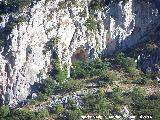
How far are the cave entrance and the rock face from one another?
11 centimetres

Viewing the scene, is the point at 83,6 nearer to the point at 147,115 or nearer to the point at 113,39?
the point at 113,39

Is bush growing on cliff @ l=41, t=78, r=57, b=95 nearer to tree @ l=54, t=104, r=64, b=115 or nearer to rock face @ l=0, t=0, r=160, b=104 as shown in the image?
rock face @ l=0, t=0, r=160, b=104

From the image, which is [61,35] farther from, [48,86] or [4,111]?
[4,111]

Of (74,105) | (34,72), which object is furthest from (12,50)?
(74,105)

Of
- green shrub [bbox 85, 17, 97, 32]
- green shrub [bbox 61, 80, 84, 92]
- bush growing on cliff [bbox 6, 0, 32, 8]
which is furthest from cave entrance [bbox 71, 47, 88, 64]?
bush growing on cliff [bbox 6, 0, 32, 8]

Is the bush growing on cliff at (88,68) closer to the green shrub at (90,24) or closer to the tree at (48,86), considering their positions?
the tree at (48,86)

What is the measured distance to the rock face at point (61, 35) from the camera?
2835 inches

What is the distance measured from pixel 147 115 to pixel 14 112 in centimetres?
1134

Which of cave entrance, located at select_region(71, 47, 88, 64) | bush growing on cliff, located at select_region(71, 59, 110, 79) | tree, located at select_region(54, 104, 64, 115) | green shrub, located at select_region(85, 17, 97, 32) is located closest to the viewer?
tree, located at select_region(54, 104, 64, 115)

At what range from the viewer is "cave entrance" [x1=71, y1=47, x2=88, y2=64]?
75.8 m

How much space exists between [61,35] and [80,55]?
3.16m

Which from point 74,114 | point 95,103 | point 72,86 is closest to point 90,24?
point 72,86

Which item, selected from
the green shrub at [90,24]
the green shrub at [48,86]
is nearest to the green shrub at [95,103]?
the green shrub at [48,86]

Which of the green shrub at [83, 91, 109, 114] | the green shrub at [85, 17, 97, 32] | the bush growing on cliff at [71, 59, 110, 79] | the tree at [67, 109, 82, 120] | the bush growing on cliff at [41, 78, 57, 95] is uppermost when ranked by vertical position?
the green shrub at [85, 17, 97, 32]
